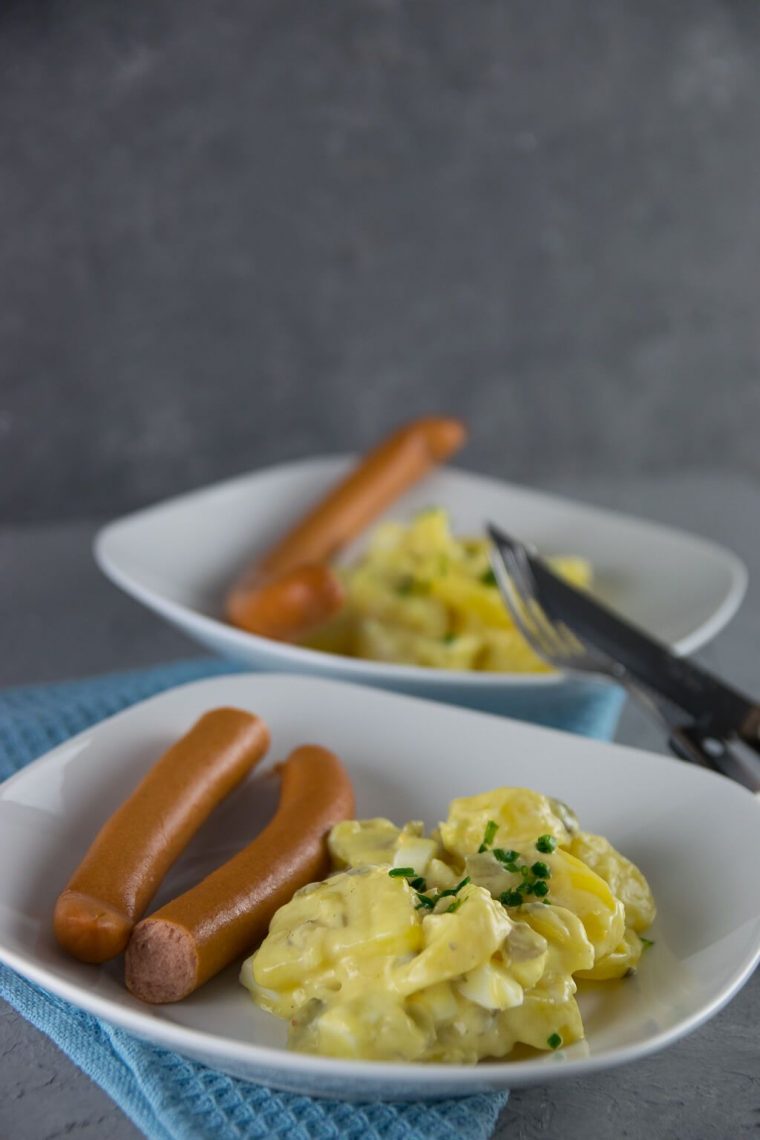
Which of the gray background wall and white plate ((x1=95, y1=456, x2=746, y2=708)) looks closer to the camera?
white plate ((x1=95, y1=456, x2=746, y2=708))

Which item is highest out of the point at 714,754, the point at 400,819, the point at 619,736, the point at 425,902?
the point at 425,902

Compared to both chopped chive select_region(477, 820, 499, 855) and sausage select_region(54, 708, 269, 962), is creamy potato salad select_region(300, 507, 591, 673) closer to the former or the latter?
sausage select_region(54, 708, 269, 962)

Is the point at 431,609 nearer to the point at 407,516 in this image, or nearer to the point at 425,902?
the point at 407,516

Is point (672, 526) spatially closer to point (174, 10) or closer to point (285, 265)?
point (285, 265)

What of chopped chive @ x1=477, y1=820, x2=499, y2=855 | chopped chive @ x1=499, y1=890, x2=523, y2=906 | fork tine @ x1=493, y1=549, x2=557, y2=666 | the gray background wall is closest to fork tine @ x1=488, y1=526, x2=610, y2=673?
fork tine @ x1=493, y1=549, x2=557, y2=666

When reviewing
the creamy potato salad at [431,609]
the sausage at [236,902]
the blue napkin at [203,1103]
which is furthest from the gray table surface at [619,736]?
the creamy potato salad at [431,609]

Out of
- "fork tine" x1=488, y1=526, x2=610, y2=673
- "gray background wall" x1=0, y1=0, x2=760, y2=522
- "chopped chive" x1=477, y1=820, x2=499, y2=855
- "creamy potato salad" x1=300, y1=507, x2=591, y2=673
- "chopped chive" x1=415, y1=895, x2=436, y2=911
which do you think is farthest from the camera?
"gray background wall" x1=0, y1=0, x2=760, y2=522

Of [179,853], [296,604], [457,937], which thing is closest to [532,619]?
[296,604]
